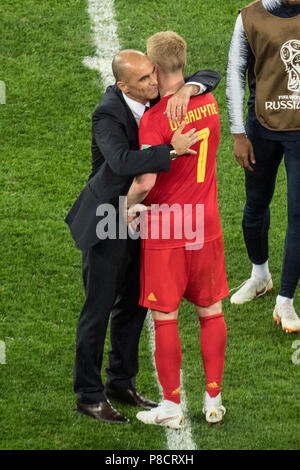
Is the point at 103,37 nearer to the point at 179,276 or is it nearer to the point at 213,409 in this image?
the point at 179,276

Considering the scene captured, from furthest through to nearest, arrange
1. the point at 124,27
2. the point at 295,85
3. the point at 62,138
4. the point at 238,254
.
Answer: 1. the point at 124,27
2. the point at 62,138
3. the point at 238,254
4. the point at 295,85

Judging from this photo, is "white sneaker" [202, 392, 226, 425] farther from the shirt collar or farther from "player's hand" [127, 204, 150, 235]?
the shirt collar

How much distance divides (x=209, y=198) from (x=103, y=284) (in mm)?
697

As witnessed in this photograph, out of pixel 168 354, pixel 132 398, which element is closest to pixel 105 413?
pixel 132 398

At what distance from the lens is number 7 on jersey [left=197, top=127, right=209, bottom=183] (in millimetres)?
5734

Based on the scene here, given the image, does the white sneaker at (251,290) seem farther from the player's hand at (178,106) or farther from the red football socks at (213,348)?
the player's hand at (178,106)

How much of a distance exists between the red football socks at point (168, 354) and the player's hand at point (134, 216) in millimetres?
500

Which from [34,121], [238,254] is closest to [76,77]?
[34,121]

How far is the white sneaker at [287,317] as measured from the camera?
712cm

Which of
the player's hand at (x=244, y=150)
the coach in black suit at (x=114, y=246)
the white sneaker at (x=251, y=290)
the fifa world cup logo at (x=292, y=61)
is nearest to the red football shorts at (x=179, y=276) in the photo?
the coach in black suit at (x=114, y=246)

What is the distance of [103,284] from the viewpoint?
19.7ft

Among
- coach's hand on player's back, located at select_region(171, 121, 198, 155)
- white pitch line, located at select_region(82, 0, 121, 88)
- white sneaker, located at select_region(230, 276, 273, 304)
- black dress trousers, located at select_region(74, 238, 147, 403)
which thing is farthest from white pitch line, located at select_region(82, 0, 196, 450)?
coach's hand on player's back, located at select_region(171, 121, 198, 155)

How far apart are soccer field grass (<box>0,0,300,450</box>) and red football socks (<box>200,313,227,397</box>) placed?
0.85 ft

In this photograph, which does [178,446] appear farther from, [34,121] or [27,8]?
[27,8]
